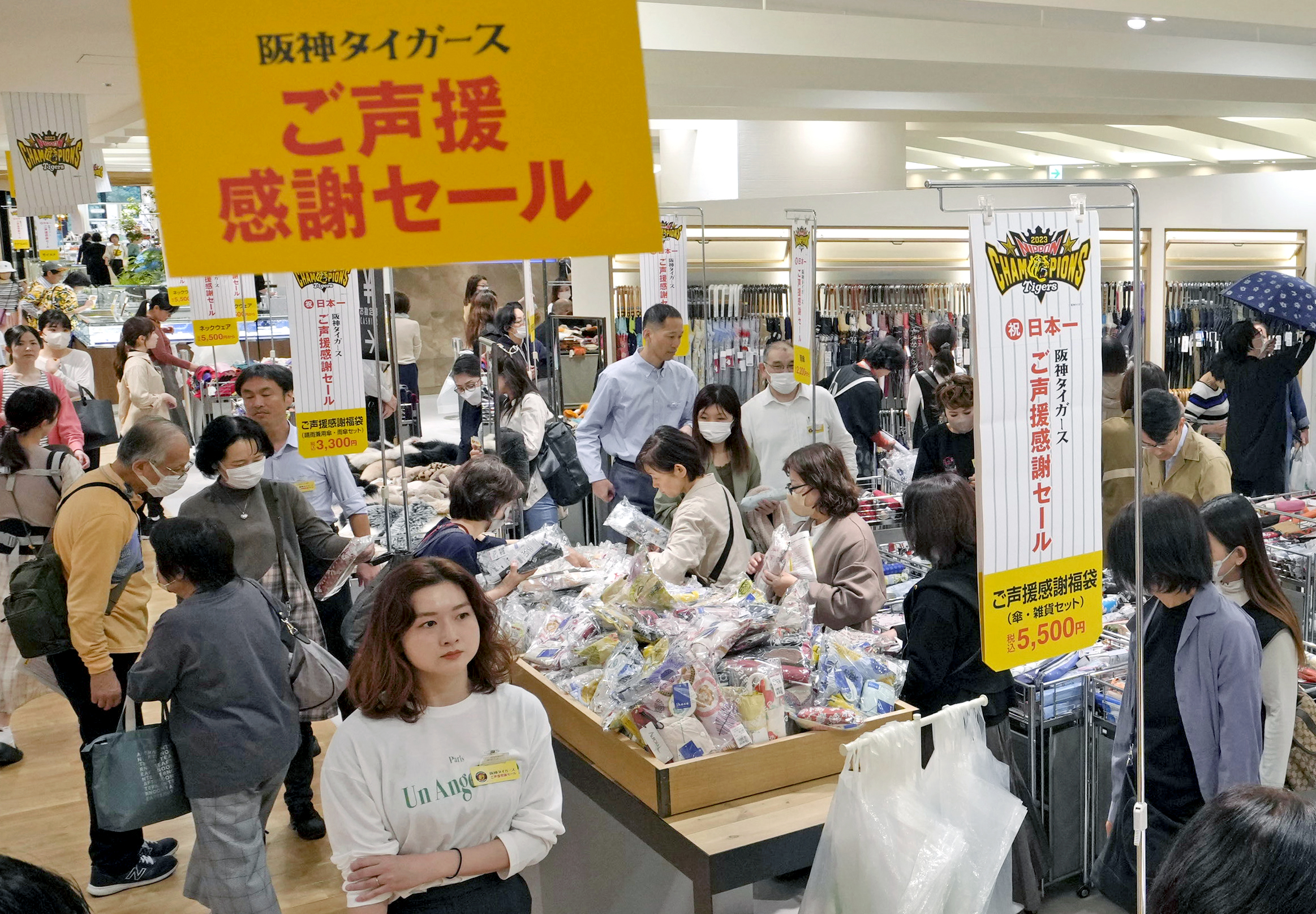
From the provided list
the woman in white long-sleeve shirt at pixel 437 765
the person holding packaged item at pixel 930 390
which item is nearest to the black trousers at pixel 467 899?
the woman in white long-sleeve shirt at pixel 437 765

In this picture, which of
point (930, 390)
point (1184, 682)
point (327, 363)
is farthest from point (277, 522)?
point (930, 390)

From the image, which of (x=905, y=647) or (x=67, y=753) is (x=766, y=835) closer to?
(x=905, y=647)

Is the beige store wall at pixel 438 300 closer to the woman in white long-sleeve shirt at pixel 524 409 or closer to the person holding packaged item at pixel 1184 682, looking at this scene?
the woman in white long-sleeve shirt at pixel 524 409

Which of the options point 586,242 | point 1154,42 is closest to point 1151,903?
point 586,242

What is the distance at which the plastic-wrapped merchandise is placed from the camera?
4.24m

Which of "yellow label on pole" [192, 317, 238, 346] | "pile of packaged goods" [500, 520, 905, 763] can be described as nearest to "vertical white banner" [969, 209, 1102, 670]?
"pile of packaged goods" [500, 520, 905, 763]

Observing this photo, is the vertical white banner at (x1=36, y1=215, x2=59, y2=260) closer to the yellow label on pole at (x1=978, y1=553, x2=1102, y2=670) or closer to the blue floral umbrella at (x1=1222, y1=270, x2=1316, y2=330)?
the blue floral umbrella at (x1=1222, y1=270, x2=1316, y2=330)

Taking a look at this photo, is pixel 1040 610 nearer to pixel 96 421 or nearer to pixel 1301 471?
pixel 1301 471

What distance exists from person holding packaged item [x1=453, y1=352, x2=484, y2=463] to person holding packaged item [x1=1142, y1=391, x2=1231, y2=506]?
13.2ft

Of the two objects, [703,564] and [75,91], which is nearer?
[703,564]

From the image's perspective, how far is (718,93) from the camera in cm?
1005

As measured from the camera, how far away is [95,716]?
13.4 ft

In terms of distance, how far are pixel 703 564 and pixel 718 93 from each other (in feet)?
22.2

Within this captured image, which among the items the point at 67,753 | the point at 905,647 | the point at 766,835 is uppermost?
the point at 905,647
